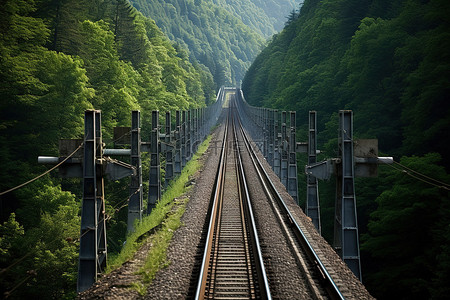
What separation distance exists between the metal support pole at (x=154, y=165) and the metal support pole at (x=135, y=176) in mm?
1607

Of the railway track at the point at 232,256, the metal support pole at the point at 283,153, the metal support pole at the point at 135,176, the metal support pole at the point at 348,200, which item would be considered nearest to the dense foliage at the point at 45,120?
the metal support pole at the point at 135,176

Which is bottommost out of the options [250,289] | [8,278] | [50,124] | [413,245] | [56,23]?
[8,278]

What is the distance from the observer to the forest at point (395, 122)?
17781 mm

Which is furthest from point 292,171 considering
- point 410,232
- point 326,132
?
point 326,132

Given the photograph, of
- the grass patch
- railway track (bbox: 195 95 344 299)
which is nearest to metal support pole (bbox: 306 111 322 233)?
railway track (bbox: 195 95 344 299)

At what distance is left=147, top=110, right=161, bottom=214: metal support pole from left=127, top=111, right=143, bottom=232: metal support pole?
161cm

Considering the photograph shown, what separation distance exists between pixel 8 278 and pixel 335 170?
59.6ft

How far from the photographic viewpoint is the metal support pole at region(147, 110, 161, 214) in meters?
19.6

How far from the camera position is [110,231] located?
3003cm

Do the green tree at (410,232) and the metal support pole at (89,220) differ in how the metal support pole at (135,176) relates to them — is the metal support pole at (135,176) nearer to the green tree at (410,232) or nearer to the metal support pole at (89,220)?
the metal support pole at (89,220)

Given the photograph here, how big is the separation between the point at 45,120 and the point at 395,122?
25086 mm

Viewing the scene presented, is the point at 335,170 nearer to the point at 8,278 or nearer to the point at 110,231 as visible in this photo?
the point at 8,278

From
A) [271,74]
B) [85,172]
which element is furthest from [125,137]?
[271,74]

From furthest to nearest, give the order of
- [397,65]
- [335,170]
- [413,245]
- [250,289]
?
[397,65] < [413,245] < [335,170] < [250,289]
